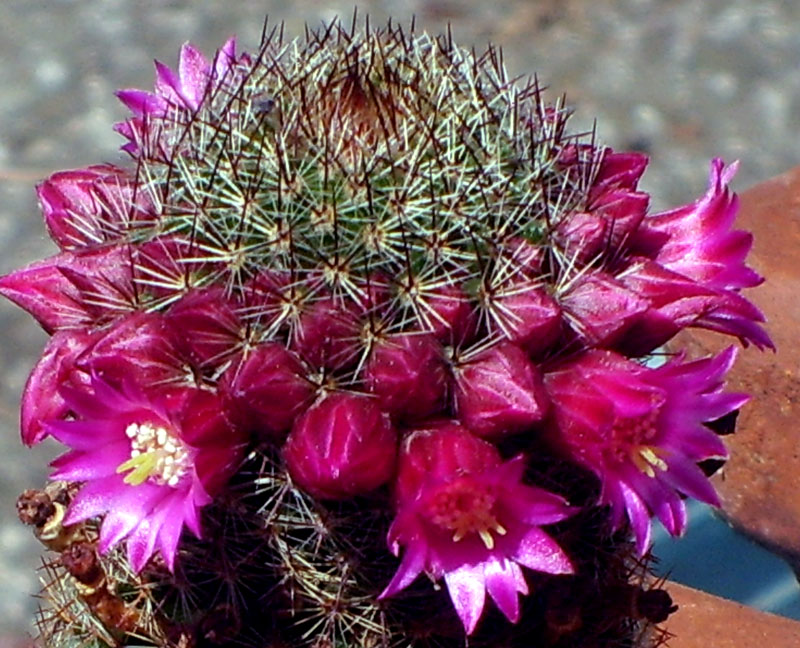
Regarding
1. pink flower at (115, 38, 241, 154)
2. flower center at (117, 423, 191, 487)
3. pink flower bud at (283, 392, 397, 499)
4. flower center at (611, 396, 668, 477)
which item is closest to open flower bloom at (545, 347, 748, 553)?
flower center at (611, 396, 668, 477)

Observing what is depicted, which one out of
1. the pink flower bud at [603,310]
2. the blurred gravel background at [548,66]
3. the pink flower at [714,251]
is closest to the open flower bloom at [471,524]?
the pink flower bud at [603,310]

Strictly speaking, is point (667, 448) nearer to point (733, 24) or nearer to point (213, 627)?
point (213, 627)

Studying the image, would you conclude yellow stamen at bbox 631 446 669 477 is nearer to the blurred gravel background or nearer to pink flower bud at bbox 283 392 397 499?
pink flower bud at bbox 283 392 397 499

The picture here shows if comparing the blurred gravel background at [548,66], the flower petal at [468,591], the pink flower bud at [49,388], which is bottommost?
the flower petal at [468,591]

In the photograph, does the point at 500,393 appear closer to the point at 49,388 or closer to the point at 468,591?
the point at 468,591

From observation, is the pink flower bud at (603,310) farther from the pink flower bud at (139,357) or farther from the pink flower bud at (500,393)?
the pink flower bud at (139,357)
